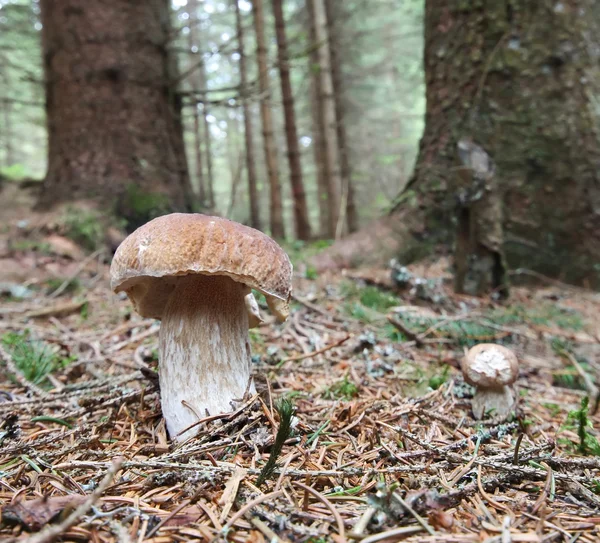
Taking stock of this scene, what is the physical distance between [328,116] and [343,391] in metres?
7.57

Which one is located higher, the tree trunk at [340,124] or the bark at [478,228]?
the tree trunk at [340,124]

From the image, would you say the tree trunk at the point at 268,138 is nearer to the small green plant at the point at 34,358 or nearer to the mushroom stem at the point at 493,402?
the small green plant at the point at 34,358

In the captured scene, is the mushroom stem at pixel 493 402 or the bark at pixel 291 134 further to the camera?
the bark at pixel 291 134

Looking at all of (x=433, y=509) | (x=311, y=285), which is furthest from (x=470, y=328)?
(x=433, y=509)

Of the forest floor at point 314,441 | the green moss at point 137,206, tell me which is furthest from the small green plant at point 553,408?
the green moss at point 137,206

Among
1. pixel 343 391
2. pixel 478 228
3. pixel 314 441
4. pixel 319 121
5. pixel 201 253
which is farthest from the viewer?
pixel 319 121

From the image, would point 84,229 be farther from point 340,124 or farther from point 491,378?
point 340,124

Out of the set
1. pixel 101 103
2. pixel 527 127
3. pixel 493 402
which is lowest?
pixel 493 402

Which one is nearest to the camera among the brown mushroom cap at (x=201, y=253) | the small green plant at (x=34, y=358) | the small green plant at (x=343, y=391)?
the brown mushroom cap at (x=201, y=253)

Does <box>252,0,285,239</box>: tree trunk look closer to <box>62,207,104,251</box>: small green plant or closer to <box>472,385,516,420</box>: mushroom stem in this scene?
<box>62,207,104,251</box>: small green plant

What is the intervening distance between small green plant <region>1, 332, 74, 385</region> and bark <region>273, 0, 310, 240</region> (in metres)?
6.55

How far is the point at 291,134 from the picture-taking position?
8.27m

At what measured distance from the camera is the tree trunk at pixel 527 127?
420 cm

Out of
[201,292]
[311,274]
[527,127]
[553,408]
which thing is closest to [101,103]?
[311,274]
